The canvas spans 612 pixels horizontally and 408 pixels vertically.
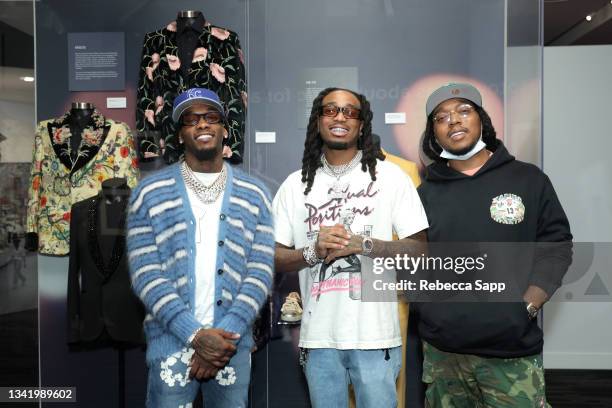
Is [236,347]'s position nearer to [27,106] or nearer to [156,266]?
[156,266]

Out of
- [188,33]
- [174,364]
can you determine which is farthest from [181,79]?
[174,364]

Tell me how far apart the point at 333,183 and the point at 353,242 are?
0.26 meters

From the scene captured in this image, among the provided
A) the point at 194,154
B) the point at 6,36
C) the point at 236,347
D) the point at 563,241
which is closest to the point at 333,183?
the point at 194,154

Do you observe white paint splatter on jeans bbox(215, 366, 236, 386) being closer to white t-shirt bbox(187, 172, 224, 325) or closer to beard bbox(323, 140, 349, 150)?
white t-shirt bbox(187, 172, 224, 325)

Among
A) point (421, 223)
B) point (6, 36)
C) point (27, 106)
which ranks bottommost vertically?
point (421, 223)

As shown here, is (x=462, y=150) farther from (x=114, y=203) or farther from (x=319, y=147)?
(x=114, y=203)

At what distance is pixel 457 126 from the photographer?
246 cm

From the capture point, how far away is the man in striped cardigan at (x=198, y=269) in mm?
2152

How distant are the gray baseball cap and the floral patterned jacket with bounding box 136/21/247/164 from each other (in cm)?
92

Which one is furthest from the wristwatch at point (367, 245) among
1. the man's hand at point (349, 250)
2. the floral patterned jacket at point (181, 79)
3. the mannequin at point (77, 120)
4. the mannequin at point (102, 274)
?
the mannequin at point (77, 120)

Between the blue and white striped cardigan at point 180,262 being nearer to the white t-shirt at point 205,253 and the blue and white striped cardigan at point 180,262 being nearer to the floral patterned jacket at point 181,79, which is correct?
the white t-shirt at point 205,253

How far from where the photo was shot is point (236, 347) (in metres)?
2.20

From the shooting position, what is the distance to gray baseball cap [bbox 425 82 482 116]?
2.56 m

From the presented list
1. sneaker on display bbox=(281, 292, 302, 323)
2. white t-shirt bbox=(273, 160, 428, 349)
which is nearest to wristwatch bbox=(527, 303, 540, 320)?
white t-shirt bbox=(273, 160, 428, 349)
